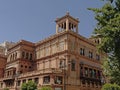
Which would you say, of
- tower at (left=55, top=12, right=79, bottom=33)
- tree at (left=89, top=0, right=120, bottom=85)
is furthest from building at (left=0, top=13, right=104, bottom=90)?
tree at (left=89, top=0, right=120, bottom=85)

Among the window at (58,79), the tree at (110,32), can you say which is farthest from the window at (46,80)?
the tree at (110,32)

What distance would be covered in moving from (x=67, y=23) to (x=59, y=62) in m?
9.96

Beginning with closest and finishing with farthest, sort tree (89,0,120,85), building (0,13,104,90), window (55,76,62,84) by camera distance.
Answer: tree (89,0,120,85) → window (55,76,62,84) → building (0,13,104,90)

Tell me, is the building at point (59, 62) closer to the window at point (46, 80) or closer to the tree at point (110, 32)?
the window at point (46, 80)

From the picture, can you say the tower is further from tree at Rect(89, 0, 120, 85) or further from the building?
tree at Rect(89, 0, 120, 85)

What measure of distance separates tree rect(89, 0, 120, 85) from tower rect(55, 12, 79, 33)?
1116 inches

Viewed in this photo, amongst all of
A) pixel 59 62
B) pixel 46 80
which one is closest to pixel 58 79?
pixel 46 80

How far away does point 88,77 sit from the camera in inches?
2015

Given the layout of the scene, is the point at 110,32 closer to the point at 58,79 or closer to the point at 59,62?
the point at 58,79

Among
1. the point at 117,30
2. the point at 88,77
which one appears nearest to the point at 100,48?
the point at 117,30

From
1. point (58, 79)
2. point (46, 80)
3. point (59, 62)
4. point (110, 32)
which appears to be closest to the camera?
point (110, 32)

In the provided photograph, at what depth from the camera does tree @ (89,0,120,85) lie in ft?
63.0

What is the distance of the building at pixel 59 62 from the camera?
45.0 m

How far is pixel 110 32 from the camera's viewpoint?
19.4 meters
